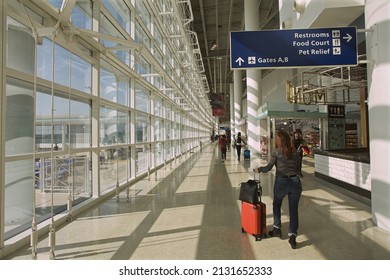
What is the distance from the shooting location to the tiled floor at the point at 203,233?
3.38 meters

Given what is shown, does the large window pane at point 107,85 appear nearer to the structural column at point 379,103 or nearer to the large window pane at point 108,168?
the large window pane at point 108,168

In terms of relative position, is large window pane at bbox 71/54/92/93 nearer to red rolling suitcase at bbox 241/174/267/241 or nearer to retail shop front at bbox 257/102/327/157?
red rolling suitcase at bbox 241/174/267/241

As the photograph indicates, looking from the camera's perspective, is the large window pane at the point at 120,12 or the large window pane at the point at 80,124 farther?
the large window pane at the point at 120,12

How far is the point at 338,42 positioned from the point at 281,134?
2171 mm

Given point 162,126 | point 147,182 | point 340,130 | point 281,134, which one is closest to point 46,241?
point 281,134

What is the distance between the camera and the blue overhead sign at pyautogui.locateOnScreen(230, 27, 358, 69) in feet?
14.5

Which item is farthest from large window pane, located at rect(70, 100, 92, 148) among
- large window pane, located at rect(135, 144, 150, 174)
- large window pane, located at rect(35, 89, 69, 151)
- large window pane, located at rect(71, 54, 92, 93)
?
large window pane, located at rect(135, 144, 150, 174)

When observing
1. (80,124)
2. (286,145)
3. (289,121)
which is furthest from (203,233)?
(289,121)

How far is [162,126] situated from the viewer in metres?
14.5

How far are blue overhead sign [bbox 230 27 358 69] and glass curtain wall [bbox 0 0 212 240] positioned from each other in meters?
2.64

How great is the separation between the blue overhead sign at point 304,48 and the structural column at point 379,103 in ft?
1.02

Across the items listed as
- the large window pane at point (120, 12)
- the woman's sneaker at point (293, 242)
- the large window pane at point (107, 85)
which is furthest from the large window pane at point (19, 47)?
the woman's sneaker at point (293, 242)

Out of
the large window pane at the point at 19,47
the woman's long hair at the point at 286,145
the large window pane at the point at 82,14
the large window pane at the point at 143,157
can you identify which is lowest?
the large window pane at the point at 143,157
